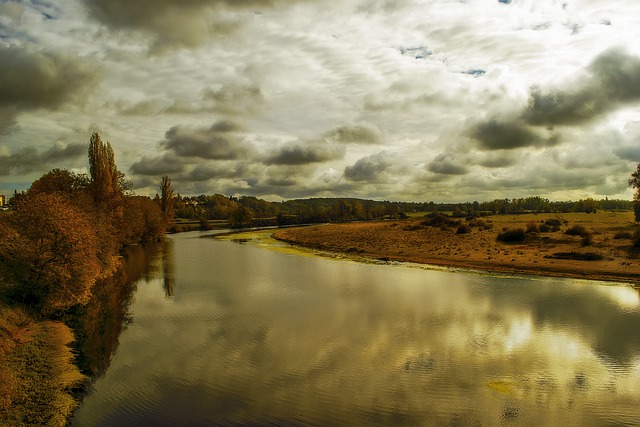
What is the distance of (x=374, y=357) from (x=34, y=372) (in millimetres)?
15043

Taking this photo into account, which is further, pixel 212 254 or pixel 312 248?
pixel 312 248

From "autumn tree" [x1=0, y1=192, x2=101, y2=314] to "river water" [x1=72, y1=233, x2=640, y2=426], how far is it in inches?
138

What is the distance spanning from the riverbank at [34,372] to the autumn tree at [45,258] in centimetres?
241

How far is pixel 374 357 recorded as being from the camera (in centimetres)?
2064

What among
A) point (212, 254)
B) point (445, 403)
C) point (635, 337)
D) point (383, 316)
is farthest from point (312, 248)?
point (445, 403)

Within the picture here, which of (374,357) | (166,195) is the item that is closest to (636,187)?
(374,357)

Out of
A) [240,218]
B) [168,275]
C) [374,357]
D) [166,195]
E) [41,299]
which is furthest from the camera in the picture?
[240,218]

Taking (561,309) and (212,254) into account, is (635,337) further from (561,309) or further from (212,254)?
(212,254)

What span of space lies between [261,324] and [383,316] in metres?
8.24

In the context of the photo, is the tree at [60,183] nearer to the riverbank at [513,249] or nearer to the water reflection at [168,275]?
the water reflection at [168,275]

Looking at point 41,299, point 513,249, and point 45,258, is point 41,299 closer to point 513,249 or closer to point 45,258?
point 45,258

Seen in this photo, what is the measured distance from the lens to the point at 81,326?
85.3 feet

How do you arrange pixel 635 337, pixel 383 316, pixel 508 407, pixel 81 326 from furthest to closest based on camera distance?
1. pixel 383 316
2. pixel 81 326
3. pixel 635 337
4. pixel 508 407

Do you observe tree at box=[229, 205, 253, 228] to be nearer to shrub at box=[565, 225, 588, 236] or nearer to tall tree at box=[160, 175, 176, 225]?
tall tree at box=[160, 175, 176, 225]
